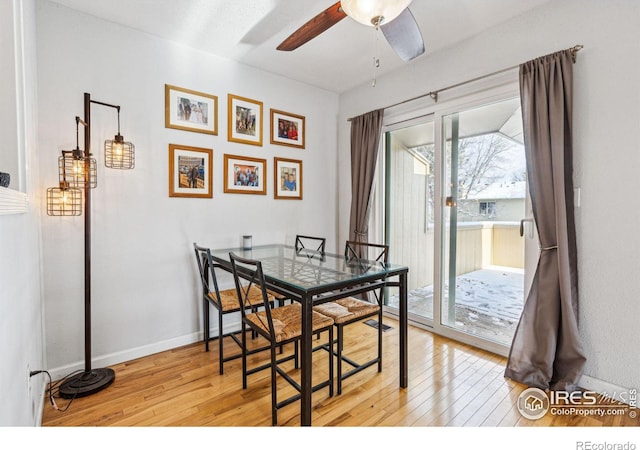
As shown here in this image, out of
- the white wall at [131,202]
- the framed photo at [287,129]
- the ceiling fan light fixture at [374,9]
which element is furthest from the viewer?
the framed photo at [287,129]

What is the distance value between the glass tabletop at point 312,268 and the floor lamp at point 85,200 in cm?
87

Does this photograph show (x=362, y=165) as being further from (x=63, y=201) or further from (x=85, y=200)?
Result: (x=63, y=201)

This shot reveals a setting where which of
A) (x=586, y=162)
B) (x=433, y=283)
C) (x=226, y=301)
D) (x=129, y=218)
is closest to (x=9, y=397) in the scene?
(x=226, y=301)

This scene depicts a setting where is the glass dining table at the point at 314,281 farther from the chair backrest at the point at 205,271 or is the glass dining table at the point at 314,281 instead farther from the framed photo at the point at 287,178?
the framed photo at the point at 287,178

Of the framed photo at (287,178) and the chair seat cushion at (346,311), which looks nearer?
the chair seat cushion at (346,311)

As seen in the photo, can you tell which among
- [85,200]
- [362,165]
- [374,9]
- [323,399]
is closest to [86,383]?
[85,200]

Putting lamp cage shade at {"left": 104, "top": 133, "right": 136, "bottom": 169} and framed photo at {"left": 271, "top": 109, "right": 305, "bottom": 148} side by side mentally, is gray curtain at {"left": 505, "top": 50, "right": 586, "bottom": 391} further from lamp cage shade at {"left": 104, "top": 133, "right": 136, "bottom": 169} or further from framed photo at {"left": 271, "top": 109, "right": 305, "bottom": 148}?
lamp cage shade at {"left": 104, "top": 133, "right": 136, "bottom": 169}

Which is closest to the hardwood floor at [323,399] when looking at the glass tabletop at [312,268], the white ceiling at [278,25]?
the glass tabletop at [312,268]

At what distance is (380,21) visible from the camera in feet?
5.00

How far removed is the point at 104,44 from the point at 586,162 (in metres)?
3.47

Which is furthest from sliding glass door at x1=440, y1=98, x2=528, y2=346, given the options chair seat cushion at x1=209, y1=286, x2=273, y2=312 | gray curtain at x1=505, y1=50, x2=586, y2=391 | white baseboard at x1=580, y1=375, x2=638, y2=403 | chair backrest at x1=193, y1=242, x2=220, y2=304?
chair backrest at x1=193, y1=242, x2=220, y2=304

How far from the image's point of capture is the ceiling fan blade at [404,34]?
1689 millimetres

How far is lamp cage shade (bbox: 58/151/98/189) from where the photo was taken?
2006mm

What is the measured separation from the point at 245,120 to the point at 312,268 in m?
1.72
